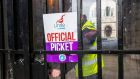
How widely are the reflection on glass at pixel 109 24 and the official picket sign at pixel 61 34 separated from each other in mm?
478

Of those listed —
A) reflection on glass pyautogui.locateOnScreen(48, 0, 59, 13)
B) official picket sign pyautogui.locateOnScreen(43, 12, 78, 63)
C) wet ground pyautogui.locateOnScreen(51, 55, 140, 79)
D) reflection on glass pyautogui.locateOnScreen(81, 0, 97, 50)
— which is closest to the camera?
wet ground pyautogui.locateOnScreen(51, 55, 140, 79)

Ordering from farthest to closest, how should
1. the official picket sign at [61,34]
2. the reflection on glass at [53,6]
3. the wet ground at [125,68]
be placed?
the reflection on glass at [53,6] → the official picket sign at [61,34] → the wet ground at [125,68]

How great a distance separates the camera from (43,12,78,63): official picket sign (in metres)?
4.91

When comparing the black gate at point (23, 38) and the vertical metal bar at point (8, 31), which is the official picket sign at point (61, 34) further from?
the vertical metal bar at point (8, 31)

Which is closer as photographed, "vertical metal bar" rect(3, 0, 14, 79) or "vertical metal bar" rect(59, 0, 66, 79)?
"vertical metal bar" rect(59, 0, 66, 79)

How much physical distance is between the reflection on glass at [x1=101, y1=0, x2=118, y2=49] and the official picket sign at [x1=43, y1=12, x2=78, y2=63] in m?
0.48

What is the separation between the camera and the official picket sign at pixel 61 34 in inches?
193

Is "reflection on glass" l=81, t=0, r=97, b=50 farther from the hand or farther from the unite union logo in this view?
the hand

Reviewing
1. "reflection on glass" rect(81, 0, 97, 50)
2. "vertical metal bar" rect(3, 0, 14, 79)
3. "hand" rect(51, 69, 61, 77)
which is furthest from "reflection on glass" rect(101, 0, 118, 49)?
"vertical metal bar" rect(3, 0, 14, 79)

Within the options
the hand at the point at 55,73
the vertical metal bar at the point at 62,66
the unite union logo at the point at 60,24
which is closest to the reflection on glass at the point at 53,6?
the vertical metal bar at the point at 62,66

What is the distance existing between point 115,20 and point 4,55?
7.52ft

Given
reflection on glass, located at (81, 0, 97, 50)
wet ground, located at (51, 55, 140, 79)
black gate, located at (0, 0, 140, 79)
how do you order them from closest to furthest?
wet ground, located at (51, 55, 140, 79), reflection on glass, located at (81, 0, 97, 50), black gate, located at (0, 0, 140, 79)

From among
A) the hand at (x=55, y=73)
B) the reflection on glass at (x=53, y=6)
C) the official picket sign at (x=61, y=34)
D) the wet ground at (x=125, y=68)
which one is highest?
the reflection on glass at (x=53, y=6)

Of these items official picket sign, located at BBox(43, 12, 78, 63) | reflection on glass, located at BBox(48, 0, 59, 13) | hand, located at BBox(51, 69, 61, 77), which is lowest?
hand, located at BBox(51, 69, 61, 77)
